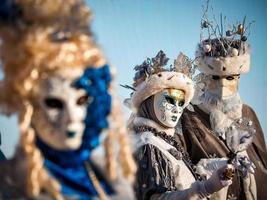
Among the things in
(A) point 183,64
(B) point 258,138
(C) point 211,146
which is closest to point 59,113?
(A) point 183,64

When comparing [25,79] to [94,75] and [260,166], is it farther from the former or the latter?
[260,166]

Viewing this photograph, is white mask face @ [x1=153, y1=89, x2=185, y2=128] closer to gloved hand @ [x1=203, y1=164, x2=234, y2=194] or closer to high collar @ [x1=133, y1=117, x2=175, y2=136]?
high collar @ [x1=133, y1=117, x2=175, y2=136]

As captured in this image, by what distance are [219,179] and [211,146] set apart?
116cm

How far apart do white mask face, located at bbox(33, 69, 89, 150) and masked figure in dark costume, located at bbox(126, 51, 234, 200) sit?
1.22 m

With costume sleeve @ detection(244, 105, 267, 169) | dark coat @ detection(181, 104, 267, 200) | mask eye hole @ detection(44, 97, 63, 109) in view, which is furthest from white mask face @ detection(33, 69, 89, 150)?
costume sleeve @ detection(244, 105, 267, 169)

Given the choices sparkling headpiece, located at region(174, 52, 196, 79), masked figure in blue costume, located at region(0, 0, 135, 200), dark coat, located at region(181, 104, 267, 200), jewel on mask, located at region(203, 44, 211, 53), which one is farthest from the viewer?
jewel on mask, located at region(203, 44, 211, 53)

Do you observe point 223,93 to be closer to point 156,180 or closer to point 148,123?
point 148,123

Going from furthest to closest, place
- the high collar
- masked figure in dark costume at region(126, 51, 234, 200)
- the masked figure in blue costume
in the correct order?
the high collar < masked figure in dark costume at region(126, 51, 234, 200) < the masked figure in blue costume

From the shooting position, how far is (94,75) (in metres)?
1.42

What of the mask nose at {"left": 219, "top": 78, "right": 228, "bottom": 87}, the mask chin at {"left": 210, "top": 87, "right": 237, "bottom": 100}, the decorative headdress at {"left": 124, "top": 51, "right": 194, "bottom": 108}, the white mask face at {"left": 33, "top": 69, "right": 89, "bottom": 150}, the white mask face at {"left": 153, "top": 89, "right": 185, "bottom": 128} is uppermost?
the white mask face at {"left": 33, "top": 69, "right": 89, "bottom": 150}

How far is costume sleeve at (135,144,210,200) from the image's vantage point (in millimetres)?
Answer: 2472

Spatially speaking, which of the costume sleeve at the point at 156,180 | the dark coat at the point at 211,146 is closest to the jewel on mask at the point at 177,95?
the costume sleeve at the point at 156,180

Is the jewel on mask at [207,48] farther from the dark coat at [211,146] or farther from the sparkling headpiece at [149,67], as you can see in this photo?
the sparkling headpiece at [149,67]

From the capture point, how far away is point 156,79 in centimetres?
290
